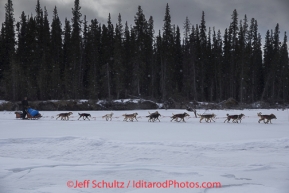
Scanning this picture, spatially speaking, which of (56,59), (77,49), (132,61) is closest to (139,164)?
(132,61)

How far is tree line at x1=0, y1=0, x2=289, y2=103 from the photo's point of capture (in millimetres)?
35188

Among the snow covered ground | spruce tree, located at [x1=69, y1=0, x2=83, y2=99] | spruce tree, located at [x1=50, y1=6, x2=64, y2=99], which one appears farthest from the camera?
spruce tree, located at [x1=69, y1=0, x2=83, y2=99]

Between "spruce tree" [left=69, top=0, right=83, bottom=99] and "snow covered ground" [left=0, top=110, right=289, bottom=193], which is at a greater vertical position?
"spruce tree" [left=69, top=0, right=83, bottom=99]

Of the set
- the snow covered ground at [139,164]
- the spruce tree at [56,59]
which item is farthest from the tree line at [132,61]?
the snow covered ground at [139,164]

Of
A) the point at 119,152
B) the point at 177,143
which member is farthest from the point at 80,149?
the point at 177,143

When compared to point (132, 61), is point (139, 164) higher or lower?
lower

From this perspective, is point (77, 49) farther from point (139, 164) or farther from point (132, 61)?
point (139, 164)

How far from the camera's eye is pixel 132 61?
3656 centimetres

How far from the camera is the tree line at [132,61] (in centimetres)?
3519

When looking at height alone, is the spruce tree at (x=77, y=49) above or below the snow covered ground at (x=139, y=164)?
above

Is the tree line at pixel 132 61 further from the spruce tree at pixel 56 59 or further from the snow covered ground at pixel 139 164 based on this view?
the snow covered ground at pixel 139 164

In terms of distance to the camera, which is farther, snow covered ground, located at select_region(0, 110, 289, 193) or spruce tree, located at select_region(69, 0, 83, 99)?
spruce tree, located at select_region(69, 0, 83, 99)

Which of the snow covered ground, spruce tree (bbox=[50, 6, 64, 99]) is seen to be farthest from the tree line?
the snow covered ground

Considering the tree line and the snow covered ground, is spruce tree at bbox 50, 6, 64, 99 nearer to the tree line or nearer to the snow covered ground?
the tree line
